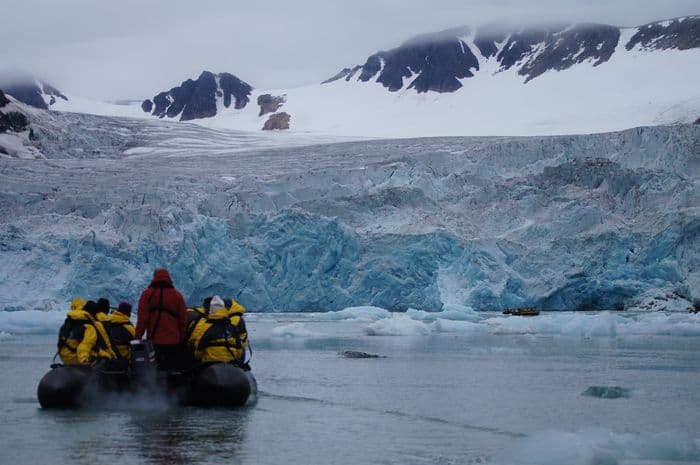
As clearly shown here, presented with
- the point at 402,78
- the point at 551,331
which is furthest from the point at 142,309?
the point at 402,78

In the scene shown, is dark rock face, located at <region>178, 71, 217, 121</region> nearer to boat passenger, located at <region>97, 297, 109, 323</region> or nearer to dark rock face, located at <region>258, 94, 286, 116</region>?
dark rock face, located at <region>258, 94, 286, 116</region>

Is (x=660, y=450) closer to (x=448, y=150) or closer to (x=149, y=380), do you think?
(x=149, y=380)

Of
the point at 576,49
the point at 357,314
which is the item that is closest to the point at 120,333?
the point at 357,314

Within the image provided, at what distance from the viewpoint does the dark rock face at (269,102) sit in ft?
205

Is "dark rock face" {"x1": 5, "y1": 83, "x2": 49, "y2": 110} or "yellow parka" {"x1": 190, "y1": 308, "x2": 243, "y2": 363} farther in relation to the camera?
"dark rock face" {"x1": 5, "y1": 83, "x2": 49, "y2": 110}

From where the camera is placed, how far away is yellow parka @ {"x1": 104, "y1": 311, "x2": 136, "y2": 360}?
758 cm

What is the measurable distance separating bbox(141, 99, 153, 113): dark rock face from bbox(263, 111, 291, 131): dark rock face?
1663 centimetres

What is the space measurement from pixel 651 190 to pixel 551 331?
23.1ft

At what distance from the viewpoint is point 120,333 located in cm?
762

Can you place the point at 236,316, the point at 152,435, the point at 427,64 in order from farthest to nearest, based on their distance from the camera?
the point at 427,64, the point at 236,316, the point at 152,435

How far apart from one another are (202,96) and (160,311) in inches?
2497

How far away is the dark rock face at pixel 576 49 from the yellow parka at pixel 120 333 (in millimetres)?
50441

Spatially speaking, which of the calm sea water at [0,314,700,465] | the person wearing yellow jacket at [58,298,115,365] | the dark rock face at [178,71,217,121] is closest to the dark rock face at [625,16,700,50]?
the dark rock face at [178,71,217,121]

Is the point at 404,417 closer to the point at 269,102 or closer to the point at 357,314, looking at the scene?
the point at 357,314
